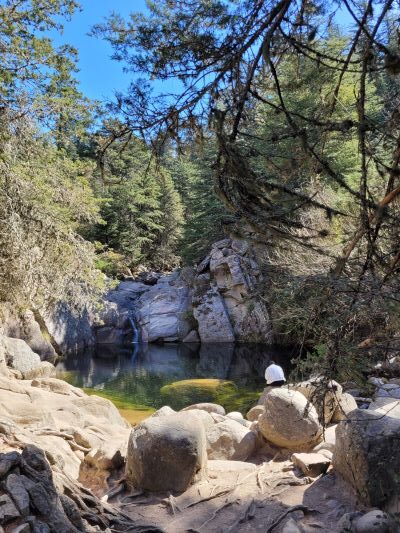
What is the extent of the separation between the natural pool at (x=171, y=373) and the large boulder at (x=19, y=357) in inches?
81.9

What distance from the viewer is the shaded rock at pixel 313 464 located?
582cm

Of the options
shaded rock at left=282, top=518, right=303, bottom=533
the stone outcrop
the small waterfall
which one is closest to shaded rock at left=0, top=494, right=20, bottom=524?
the stone outcrop

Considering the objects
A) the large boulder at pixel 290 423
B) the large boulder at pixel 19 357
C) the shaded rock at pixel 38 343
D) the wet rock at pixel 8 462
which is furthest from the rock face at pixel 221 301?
the wet rock at pixel 8 462

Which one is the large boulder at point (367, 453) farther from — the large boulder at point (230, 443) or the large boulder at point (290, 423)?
the large boulder at point (230, 443)

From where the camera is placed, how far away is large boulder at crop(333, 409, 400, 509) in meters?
4.65

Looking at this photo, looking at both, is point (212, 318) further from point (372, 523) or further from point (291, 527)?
point (372, 523)

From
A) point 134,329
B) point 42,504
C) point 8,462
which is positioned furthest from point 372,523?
point 134,329

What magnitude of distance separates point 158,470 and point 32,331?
14.6m

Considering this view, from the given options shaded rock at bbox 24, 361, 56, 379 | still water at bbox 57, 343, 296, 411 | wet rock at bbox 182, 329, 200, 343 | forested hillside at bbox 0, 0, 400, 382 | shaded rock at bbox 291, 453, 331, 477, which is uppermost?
forested hillside at bbox 0, 0, 400, 382

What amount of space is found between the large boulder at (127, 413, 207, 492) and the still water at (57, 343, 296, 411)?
6123 mm

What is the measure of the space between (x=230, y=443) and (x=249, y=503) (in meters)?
1.97

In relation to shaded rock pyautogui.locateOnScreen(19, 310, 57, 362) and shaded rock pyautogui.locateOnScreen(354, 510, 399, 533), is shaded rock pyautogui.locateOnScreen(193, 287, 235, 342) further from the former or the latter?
shaded rock pyautogui.locateOnScreen(354, 510, 399, 533)

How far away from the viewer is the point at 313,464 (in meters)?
5.86

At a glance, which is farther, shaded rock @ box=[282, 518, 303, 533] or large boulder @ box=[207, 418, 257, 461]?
large boulder @ box=[207, 418, 257, 461]
